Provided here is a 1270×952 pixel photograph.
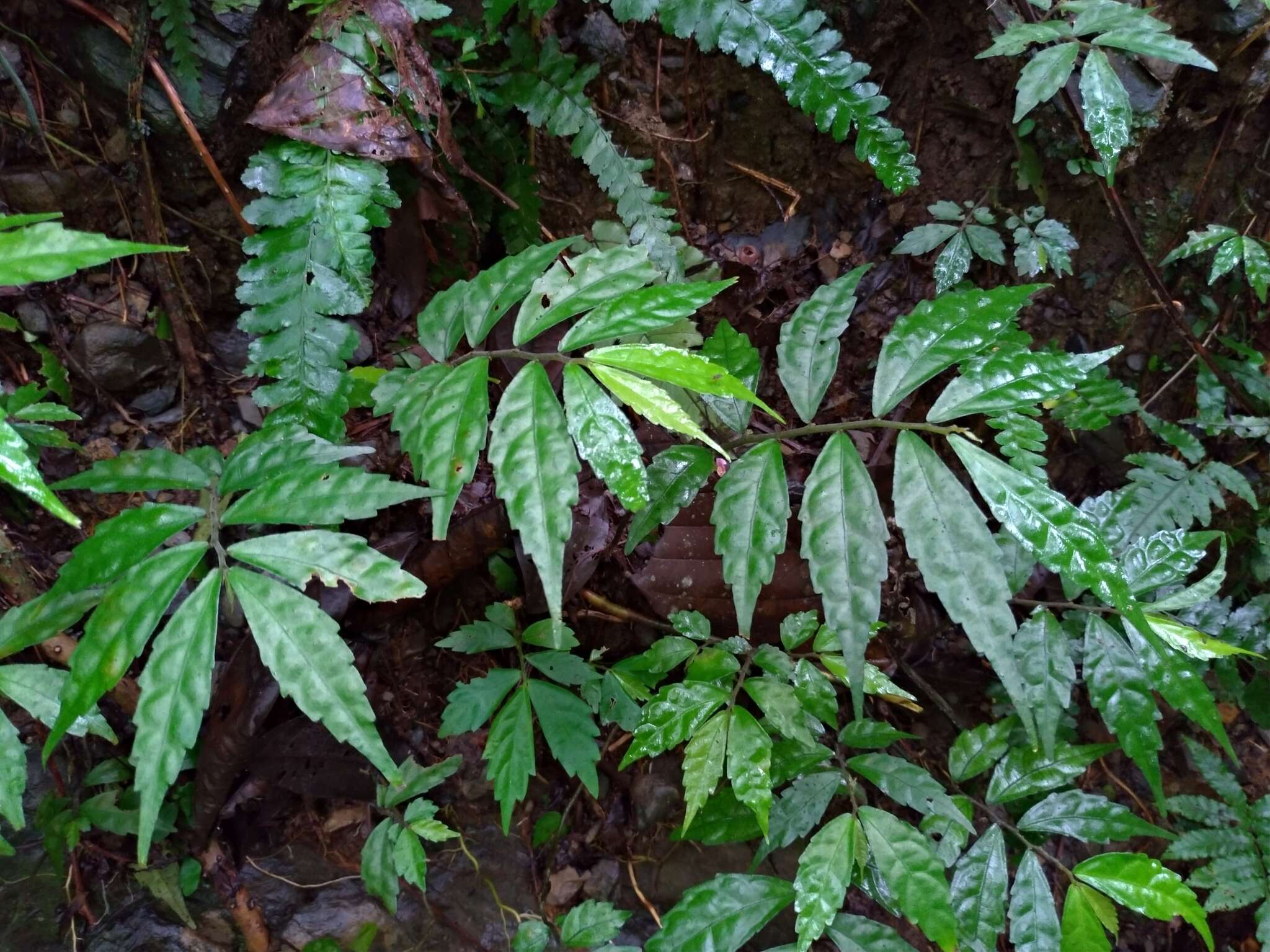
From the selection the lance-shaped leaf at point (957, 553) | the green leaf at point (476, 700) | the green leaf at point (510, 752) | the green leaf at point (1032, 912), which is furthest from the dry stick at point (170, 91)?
the green leaf at point (1032, 912)

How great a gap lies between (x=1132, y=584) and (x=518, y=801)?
1.90m

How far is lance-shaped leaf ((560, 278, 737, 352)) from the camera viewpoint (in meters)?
1.37

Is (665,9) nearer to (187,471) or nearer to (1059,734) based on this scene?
(187,471)

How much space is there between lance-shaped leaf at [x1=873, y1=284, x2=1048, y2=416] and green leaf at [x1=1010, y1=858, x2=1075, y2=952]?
4.20ft

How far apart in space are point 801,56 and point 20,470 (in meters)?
2.03

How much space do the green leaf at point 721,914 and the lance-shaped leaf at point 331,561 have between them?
3.69 feet

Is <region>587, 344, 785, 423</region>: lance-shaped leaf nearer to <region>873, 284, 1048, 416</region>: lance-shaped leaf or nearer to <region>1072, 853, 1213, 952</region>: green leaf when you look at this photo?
<region>873, 284, 1048, 416</region>: lance-shaped leaf

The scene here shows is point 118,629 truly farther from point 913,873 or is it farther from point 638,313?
point 913,873

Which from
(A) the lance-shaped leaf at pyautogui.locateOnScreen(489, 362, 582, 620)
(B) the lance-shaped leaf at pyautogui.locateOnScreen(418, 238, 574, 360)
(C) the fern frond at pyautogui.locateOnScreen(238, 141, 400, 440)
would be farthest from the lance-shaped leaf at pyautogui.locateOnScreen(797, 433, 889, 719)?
(C) the fern frond at pyautogui.locateOnScreen(238, 141, 400, 440)

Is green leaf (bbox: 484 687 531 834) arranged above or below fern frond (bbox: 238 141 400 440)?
below

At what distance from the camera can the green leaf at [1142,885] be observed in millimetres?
1733

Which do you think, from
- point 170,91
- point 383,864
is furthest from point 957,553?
point 170,91

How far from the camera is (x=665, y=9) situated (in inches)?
79.9

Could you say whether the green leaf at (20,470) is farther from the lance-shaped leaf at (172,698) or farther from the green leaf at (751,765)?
the green leaf at (751,765)
